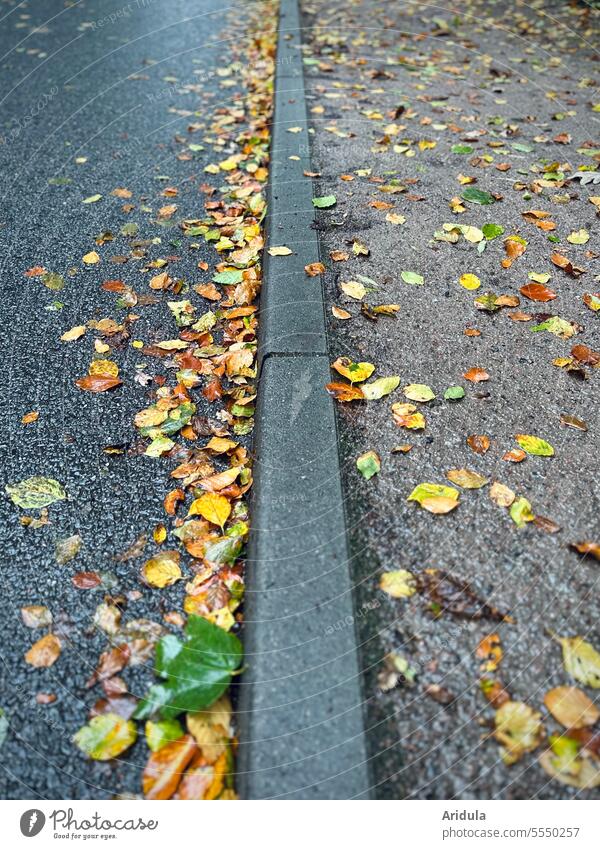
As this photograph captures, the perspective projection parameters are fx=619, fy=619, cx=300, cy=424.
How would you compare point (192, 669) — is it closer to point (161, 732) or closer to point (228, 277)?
point (161, 732)

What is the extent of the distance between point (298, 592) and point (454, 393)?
0.86m

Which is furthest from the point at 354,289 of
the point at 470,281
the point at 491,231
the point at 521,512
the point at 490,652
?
the point at 490,652

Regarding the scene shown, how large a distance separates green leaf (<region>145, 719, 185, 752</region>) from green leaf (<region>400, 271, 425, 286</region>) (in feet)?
5.80


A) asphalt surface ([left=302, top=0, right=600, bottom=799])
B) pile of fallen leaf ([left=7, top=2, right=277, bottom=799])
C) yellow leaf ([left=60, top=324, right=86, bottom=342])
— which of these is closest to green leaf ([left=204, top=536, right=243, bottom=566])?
pile of fallen leaf ([left=7, top=2, right=277, bottom=799])

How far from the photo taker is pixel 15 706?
1.28m

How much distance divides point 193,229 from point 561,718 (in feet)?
8.07

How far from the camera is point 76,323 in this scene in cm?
233

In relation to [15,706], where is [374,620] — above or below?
below

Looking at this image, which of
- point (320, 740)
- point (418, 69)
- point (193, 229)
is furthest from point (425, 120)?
point (320, 740)

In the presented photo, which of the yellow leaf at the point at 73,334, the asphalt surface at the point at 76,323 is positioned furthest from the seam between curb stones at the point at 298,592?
the yellow leaf at the point at 73,334

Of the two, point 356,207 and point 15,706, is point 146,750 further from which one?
point 356,207

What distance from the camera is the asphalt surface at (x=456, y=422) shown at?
1209 millimetres

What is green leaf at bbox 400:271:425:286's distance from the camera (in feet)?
7.89

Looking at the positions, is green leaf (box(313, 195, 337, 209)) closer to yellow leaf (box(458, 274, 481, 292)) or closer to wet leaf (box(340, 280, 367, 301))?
wet leaf (box(340, 280, 367, 301))
